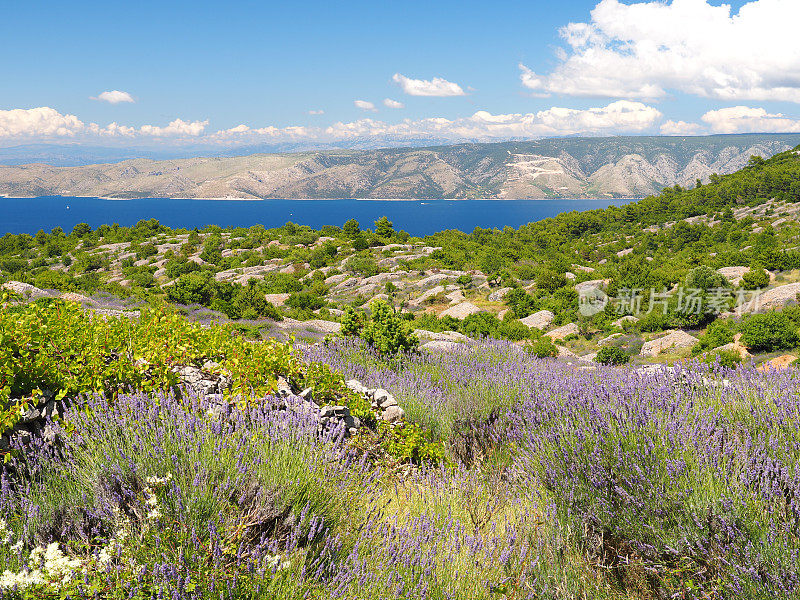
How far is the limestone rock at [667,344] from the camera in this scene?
17672 mm

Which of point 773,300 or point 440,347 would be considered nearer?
point 440,347

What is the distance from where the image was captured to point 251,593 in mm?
2154

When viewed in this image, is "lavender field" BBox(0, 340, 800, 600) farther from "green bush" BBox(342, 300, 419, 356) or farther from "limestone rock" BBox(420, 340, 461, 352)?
"limestone rock" BBox(420, 340, 461, 352)

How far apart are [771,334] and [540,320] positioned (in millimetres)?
10140

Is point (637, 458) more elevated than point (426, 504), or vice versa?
point (637, 458)

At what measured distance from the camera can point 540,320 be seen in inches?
934

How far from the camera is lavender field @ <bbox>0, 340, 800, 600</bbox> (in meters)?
2.24

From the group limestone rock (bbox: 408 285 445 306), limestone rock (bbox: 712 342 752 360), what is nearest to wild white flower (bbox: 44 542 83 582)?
limestone rock (bbox: 712 342 752 360)

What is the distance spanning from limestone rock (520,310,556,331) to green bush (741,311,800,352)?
8.97 m

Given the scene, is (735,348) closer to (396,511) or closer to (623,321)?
(623,321)

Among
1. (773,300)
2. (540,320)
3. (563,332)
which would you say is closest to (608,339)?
(563,332)

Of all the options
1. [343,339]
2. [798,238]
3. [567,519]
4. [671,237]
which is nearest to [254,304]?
[343,339]

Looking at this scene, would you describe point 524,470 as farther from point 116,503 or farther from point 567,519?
point 116,503

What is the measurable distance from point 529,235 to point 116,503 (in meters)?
68.5
